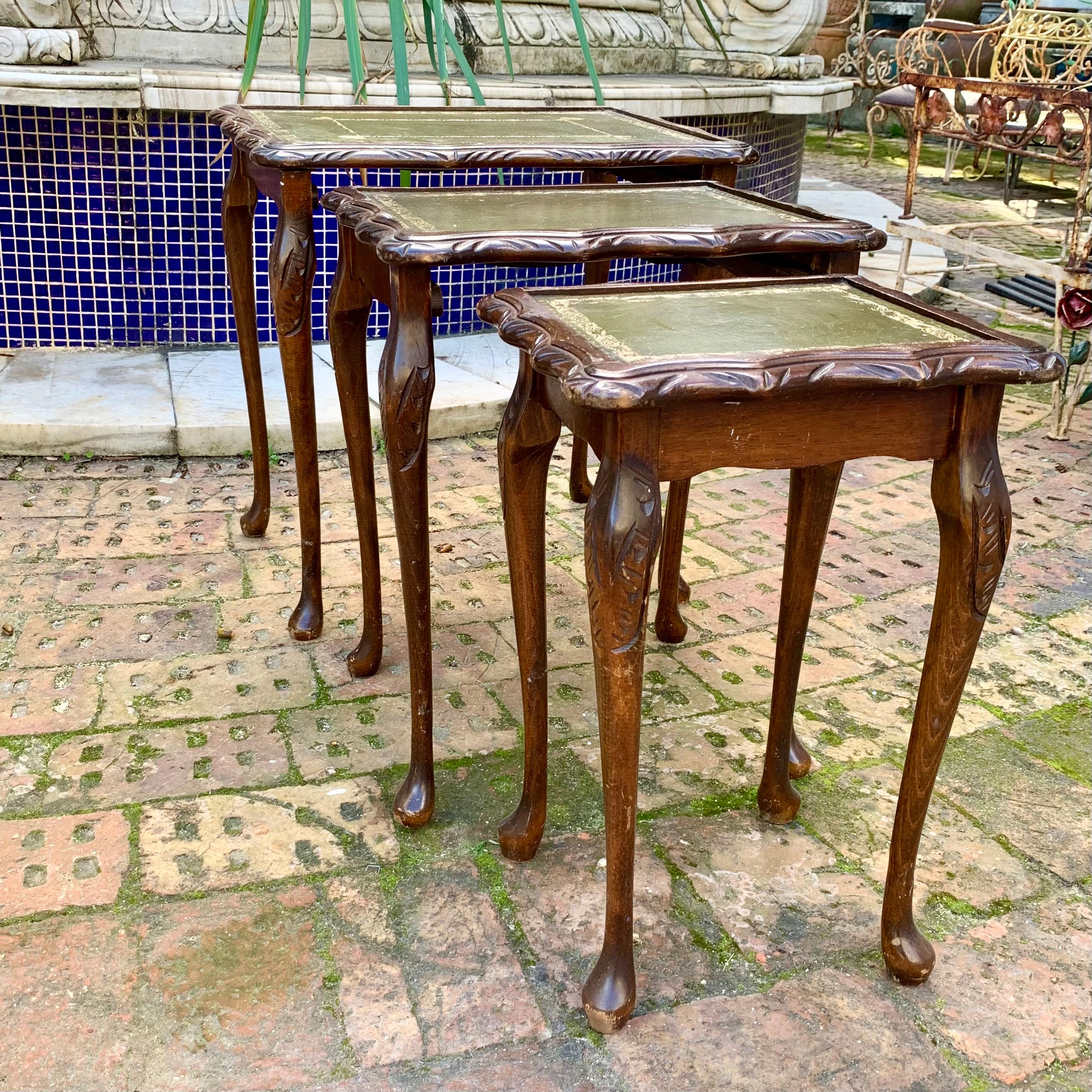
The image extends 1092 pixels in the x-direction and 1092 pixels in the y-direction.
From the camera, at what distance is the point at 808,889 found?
210 cm

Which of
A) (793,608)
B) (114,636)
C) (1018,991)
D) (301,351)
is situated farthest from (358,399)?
(1018,991)

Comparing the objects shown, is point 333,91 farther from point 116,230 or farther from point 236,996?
point 236,996

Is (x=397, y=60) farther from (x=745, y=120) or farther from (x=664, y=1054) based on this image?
(x=745, y=120)

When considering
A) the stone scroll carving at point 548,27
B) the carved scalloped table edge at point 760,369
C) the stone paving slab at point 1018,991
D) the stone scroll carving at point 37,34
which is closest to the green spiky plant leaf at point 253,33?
the carved scalloped table edge at point 760,369

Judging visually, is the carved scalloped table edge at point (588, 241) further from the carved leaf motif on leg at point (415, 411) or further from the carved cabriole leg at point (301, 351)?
the carved cabriole leg at point (301, 351)

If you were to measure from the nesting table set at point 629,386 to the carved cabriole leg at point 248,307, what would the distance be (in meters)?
0.25

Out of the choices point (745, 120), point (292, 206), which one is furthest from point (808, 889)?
point (745, 120)

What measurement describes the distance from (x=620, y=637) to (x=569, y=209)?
3.00ft

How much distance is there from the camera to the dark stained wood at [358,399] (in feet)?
7.77

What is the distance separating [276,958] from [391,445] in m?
0.82

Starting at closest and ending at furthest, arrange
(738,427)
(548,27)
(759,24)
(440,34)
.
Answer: (738,427), (440,34), (548,27), (759,24)

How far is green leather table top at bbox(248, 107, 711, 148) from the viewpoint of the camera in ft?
8.15

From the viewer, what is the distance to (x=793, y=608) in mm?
2139

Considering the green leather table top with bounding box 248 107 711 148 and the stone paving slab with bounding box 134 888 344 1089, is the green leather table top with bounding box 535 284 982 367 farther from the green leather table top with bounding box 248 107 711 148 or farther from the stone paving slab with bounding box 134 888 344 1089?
the stone paving slab with bounding box 134 888 344 1089
